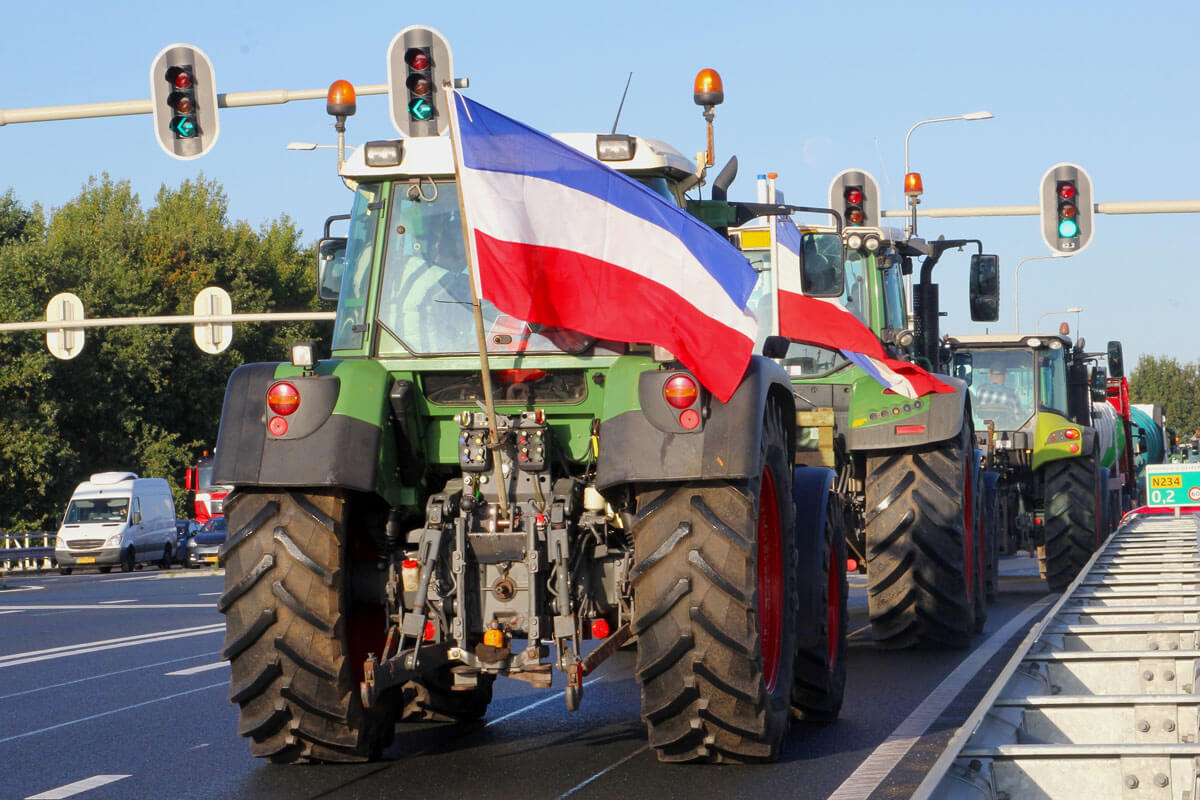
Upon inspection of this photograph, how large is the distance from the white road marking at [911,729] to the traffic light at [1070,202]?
837 cm

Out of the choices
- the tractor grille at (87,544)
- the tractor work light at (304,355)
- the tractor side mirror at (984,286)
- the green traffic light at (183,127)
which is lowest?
the tractor grille at (87,544)

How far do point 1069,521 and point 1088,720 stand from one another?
45.2ft

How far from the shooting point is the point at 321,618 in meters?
7.19

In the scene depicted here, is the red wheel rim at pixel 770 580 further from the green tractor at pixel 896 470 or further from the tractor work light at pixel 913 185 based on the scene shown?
the tractor work light at pixel 913 185

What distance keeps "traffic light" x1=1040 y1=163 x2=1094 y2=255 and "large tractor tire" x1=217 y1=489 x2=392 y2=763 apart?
49.4 feet

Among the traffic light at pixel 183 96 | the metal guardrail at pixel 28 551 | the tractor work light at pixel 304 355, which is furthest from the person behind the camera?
the metal guardrail at pixel 28 551

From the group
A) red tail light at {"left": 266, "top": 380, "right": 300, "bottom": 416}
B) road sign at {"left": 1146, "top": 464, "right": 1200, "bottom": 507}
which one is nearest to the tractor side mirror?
red tail light at {"left": 266, "top": 380, "right": 300, "bottom": 416}

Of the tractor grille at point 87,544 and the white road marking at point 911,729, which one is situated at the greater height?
the white road marking at point 911,729

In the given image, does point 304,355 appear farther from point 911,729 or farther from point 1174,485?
point 1174,485

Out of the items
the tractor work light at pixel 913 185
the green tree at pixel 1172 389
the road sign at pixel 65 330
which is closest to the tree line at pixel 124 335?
the road sign at pixel 65 330

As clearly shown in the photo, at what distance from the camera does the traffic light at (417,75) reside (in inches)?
599

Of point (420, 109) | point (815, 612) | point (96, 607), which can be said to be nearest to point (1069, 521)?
point (420, 109)

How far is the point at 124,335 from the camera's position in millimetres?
55125

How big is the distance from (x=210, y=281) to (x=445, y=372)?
55.5 m
